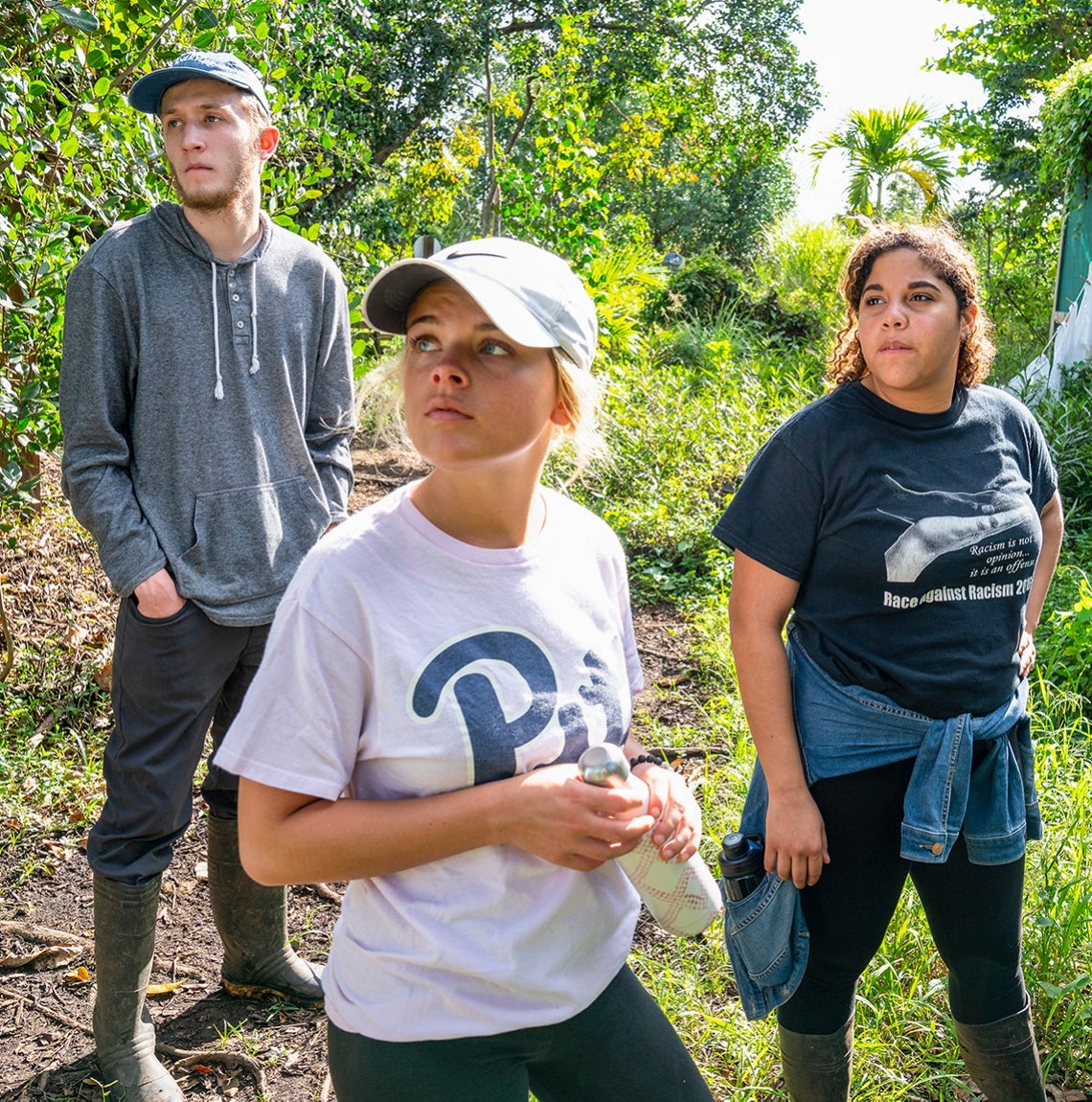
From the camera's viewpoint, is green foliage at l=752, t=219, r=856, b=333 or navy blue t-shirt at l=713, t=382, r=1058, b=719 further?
green foliage at l=752, t=219, r=856, b=333

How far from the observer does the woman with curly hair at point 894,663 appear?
6.77ft

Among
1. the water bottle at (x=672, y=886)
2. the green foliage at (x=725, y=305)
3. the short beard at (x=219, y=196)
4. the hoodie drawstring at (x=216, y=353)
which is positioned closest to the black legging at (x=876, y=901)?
the water bottle at (x=672, y=886)

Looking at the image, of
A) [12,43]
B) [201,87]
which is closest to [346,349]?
[201,87]

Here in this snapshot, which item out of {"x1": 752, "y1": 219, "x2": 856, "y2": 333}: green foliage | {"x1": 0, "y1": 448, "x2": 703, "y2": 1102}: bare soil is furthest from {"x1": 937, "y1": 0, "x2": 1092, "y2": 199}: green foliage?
{"x1": 0, "y1": 448, "x2": 703, "y2": 1102}: bare soil

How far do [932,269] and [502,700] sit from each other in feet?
4.46

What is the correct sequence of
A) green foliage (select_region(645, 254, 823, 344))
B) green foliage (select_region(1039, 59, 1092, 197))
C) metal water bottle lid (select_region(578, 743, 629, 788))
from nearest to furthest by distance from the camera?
metal water bottle lid (select_region(578, 743, 629, 788)), green foliage (select_region(1039, 59, 1092, 197)), green foliage (select_region(645, 254, 823, 344))

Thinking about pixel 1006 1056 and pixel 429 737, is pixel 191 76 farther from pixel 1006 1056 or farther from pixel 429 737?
pixel 1006 1056

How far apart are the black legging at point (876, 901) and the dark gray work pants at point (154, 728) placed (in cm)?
131

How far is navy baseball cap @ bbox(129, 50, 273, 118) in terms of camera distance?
239 cm

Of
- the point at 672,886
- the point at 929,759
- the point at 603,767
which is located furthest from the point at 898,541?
the point at 603,767

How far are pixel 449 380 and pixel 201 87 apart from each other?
148cm

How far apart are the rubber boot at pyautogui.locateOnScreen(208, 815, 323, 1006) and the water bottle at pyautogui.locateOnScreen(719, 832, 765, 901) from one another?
114 centimetres

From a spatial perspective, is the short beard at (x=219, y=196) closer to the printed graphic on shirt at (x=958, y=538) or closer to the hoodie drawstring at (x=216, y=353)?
the hoodie drawstring at (x=216, y=353)

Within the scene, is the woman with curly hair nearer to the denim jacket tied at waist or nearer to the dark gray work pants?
the denim jacket tied at waist
